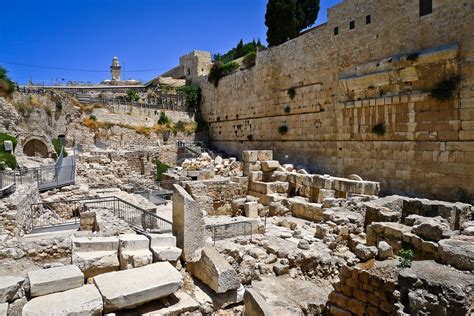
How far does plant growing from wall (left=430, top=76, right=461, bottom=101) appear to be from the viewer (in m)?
11.1

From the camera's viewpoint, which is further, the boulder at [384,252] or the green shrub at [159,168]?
the green shrub at [159,168]

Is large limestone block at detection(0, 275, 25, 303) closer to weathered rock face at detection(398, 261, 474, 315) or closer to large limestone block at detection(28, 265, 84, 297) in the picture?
large limestone block at detection(28, 265, 84, 297)

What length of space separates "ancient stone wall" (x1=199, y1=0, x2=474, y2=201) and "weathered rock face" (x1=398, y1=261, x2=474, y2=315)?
27.2 feet

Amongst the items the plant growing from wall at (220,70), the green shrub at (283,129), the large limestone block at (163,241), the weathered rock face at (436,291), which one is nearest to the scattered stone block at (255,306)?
the large limestone block at (163,241)

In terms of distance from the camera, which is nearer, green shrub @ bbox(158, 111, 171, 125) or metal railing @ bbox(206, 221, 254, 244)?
metal railing @ bbox(206, 221, 254, 244)

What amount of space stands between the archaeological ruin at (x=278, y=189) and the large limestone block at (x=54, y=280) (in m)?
0.02

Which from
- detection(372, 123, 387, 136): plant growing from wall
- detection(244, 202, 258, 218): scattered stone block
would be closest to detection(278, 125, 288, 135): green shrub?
detection(372, 123, 387, 136): plant growing from wall

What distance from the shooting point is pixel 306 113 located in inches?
687

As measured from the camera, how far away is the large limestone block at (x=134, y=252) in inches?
175

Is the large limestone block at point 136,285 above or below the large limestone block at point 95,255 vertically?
below

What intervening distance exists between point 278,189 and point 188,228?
8541 millimetres

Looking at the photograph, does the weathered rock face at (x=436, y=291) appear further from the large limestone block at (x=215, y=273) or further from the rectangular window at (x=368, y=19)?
the rectangular window at (x=368, y=19)

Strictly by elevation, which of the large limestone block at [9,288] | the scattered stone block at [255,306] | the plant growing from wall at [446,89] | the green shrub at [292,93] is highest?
the green shrub at [292,93]

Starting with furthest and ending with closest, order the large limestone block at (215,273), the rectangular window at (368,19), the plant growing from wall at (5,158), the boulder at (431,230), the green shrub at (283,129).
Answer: the green shrub at (283,129)
the rectangular window at (368,19)
the plant growing from wall at (5,158)
the boulder at (431,230)
the large limestone block at (215,273)
